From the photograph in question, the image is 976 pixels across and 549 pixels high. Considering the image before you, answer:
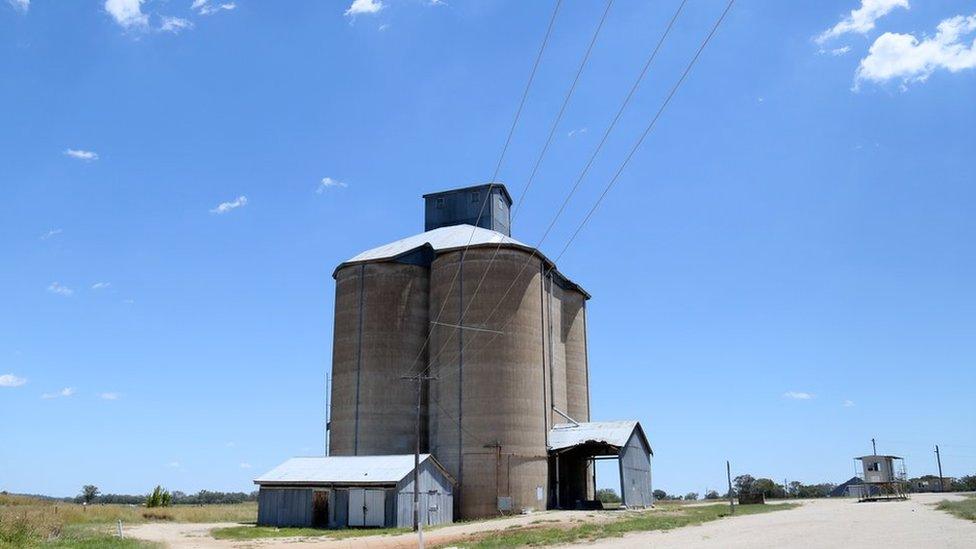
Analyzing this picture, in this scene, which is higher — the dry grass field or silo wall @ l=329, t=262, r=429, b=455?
silo wall @ l=329, t=262, r=429, b=455

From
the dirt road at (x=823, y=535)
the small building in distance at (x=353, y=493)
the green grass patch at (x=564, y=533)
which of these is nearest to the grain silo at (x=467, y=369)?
the small building in distance at (x=353, y=493)

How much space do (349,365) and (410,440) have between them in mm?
7460

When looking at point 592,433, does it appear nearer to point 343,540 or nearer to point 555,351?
point 555,351

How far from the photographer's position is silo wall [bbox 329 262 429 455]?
58156 mm

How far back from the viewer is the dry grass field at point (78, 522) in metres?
28.8

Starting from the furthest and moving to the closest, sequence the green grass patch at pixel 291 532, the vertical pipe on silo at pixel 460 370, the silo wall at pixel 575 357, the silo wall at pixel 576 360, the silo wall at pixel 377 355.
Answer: the silo wall at pixel 575 357 → the silo wall at pixel 576 360 → the silo wall at pixel 377 355 → the vertical pipe on silo at pixel 460 370 → the green grass patch at pixel 291 532

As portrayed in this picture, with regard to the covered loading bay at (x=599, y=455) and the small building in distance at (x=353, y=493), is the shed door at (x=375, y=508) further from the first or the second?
the covered loading bay at (x=599, y=455)

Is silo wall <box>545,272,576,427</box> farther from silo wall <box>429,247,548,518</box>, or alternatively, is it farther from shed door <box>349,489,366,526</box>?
shed door <box>349,489,366,526</box>

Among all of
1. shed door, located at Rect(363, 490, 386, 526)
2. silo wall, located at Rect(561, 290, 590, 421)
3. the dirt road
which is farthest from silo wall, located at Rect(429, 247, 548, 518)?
the dirt road

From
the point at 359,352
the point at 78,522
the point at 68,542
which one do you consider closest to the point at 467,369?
the point at 359,352

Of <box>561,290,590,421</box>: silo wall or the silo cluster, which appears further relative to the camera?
<box>561,290,590,421</box>: silo wall

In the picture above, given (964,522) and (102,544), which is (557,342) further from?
(102,544)

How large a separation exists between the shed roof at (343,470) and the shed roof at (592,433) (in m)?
9.76

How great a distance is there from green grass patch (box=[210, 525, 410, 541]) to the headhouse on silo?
11361mm
